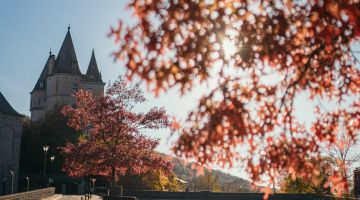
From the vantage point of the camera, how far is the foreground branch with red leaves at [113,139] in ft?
97.8

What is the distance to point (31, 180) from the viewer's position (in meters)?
64.1

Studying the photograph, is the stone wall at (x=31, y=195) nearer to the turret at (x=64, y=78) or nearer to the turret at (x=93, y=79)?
the turret at (x=64, y=78)

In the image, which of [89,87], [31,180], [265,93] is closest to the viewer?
[265,93]

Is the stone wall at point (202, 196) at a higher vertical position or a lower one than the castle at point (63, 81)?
lower

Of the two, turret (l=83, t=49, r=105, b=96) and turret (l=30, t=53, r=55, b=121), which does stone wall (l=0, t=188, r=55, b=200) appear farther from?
turret (l=30, t=53, r=55, b=121)

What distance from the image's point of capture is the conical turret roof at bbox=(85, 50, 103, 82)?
97.8 meters

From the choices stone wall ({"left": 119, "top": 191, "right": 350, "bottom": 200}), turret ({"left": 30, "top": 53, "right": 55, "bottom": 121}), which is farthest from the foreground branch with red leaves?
turret ({"left": 30, "top": 53, "right": 55, "bottom": 121})

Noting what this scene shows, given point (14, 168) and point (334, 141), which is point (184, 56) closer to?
point (334, 141)

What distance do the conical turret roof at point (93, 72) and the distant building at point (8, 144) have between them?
4023 cm

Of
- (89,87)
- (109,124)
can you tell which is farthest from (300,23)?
(89,87)

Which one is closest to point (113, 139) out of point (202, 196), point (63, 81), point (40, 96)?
point (202, 196)

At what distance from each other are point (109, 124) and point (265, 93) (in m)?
24.5

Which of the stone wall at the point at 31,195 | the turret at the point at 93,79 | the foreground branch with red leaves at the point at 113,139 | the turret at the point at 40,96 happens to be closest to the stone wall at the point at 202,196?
the stone wall at the point at 31,195

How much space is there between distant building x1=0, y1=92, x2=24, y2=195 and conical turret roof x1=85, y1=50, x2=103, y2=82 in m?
40.2
